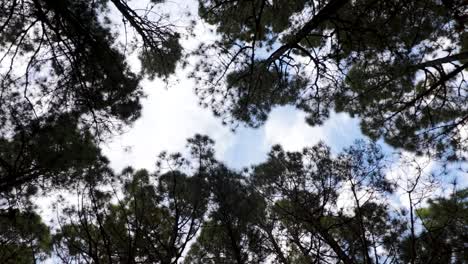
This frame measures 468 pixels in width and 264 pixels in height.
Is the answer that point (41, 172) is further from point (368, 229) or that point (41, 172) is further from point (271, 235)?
point (368, 229)

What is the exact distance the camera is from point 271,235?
7.20 m

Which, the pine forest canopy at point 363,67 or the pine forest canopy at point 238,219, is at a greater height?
the pine forest canopy at point 363,67

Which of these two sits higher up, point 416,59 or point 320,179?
point 416,59

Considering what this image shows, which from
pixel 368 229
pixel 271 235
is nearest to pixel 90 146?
pixel 271 235

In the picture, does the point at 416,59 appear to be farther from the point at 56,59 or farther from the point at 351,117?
the point at 56,59

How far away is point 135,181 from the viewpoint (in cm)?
624

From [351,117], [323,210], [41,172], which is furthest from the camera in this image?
[351,117]

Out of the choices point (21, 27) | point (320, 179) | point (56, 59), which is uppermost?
point (21, 27)

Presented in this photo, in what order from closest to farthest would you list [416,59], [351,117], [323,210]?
1. [416,59]
2. [323,210]
3. [351,117]

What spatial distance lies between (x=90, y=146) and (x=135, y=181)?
1.14 meters

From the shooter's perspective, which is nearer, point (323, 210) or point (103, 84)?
point (103, 84)

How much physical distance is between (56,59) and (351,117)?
583 centimetres

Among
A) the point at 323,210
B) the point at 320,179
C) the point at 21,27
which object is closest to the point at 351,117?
the point at 320,179

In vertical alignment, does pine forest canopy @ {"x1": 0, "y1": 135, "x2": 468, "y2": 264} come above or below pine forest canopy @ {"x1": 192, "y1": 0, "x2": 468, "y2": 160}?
below
